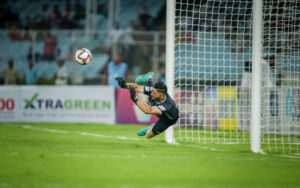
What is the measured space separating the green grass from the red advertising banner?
6.75 meters

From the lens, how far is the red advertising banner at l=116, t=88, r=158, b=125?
19.0 metres

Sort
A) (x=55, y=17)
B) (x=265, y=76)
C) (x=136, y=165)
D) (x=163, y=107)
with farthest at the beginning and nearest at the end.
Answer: (x=55, y=17) < (x=265, y=76) < (x=163, y=107) < (x=136, y=165)

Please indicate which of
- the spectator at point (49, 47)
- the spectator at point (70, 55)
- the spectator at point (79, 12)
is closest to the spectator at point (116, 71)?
the spectator at point (70, 55)

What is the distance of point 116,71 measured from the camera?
19406 mm

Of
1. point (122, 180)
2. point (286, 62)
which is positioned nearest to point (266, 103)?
point (286, 62)

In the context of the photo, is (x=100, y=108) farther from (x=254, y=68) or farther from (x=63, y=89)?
(x=254, y=68)

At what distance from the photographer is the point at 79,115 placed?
1897 centimetres

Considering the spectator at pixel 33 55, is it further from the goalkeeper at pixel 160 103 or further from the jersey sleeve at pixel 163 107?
the jersey sleeve at pixel 163 107

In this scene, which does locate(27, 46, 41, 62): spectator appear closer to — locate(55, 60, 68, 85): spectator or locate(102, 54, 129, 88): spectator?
locate(55, 60, 68, 85): spectator

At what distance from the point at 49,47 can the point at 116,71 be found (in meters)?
3.59

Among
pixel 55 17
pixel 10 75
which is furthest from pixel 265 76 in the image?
pixel 55 17

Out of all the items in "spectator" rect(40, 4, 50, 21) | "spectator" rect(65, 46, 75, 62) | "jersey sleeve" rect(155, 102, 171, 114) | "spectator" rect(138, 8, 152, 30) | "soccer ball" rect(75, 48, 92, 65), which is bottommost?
"jersey sleeve" rect(155, 102, 171, 114)

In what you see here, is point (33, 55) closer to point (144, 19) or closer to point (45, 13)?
point (144, 19)

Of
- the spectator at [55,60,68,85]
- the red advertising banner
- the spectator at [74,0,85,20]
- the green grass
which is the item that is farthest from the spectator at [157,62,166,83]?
the spectator at [74,0,85,20]
